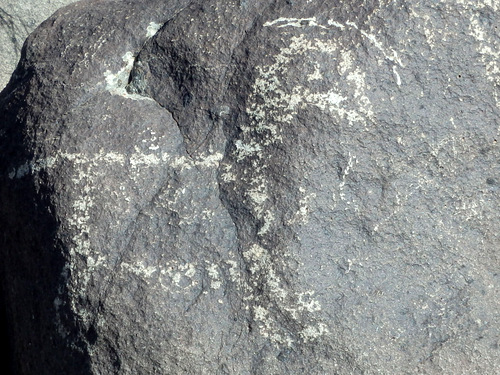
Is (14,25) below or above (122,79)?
below

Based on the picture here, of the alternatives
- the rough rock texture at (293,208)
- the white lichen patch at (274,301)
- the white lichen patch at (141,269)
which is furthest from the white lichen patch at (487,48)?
the white lichen patch at (141,269)

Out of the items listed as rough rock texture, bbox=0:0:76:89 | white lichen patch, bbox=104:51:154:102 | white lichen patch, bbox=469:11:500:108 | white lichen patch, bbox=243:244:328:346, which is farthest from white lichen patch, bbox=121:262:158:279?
rough rock texture, bbox=0:0:76:89

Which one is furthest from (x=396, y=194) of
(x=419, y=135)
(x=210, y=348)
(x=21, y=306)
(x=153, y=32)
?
(x=21, y=306)

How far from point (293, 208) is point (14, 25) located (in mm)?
1483

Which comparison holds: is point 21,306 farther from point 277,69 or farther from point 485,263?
point 485,263

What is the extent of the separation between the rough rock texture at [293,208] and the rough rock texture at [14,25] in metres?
1.17

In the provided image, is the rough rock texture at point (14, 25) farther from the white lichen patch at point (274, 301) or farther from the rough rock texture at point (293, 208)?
the white lichen patch at point (274, 301)

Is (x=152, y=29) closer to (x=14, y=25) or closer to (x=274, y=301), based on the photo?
(x=274, y=301)

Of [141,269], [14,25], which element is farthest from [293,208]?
[14,25]

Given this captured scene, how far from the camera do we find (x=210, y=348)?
97cm

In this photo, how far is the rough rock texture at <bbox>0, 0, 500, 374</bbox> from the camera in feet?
3.17

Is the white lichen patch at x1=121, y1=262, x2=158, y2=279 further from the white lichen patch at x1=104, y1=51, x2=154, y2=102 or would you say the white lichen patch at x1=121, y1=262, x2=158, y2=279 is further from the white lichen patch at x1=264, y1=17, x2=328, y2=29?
the white lichen patch at x1=264, y1=17, x2=328, y2=29

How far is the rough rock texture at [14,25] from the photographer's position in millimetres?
2086

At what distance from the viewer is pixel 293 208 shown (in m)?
0.97
